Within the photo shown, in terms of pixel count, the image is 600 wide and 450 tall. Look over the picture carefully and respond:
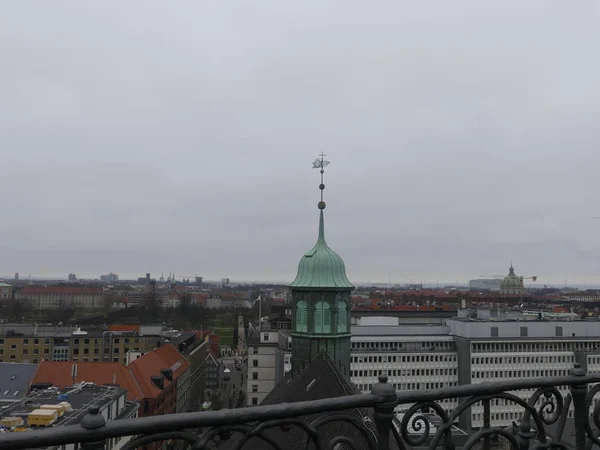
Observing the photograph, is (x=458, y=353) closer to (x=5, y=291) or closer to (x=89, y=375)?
(x=89, y=375)

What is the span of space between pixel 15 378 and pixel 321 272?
124 ft

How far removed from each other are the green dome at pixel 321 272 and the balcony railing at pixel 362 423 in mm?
14834

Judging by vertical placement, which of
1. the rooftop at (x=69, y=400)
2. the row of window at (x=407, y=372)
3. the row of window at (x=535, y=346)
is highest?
the rooftop at (x=69, y=400)

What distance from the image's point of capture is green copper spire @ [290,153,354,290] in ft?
63.6

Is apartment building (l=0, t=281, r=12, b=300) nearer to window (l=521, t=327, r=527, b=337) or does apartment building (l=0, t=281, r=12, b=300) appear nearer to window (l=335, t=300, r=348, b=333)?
window (l=521, t=327, r=527, b=337)

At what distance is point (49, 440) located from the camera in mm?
2762

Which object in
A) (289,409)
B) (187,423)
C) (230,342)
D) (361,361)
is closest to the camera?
(187,423)

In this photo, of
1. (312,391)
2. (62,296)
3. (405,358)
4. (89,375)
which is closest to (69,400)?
(89,375)

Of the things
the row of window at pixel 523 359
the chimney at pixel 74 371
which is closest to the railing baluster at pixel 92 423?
the chimney at pixel 74 371

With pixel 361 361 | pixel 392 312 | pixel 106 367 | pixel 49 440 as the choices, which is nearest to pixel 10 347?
pixel 106 367

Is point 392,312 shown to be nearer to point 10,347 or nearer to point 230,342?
point 230,342

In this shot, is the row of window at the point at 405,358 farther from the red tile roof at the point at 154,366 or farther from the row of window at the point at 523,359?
the red tile roof at the point at 154,366

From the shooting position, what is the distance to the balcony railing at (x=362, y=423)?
287 cm

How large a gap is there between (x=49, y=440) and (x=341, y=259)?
58.7 feet
